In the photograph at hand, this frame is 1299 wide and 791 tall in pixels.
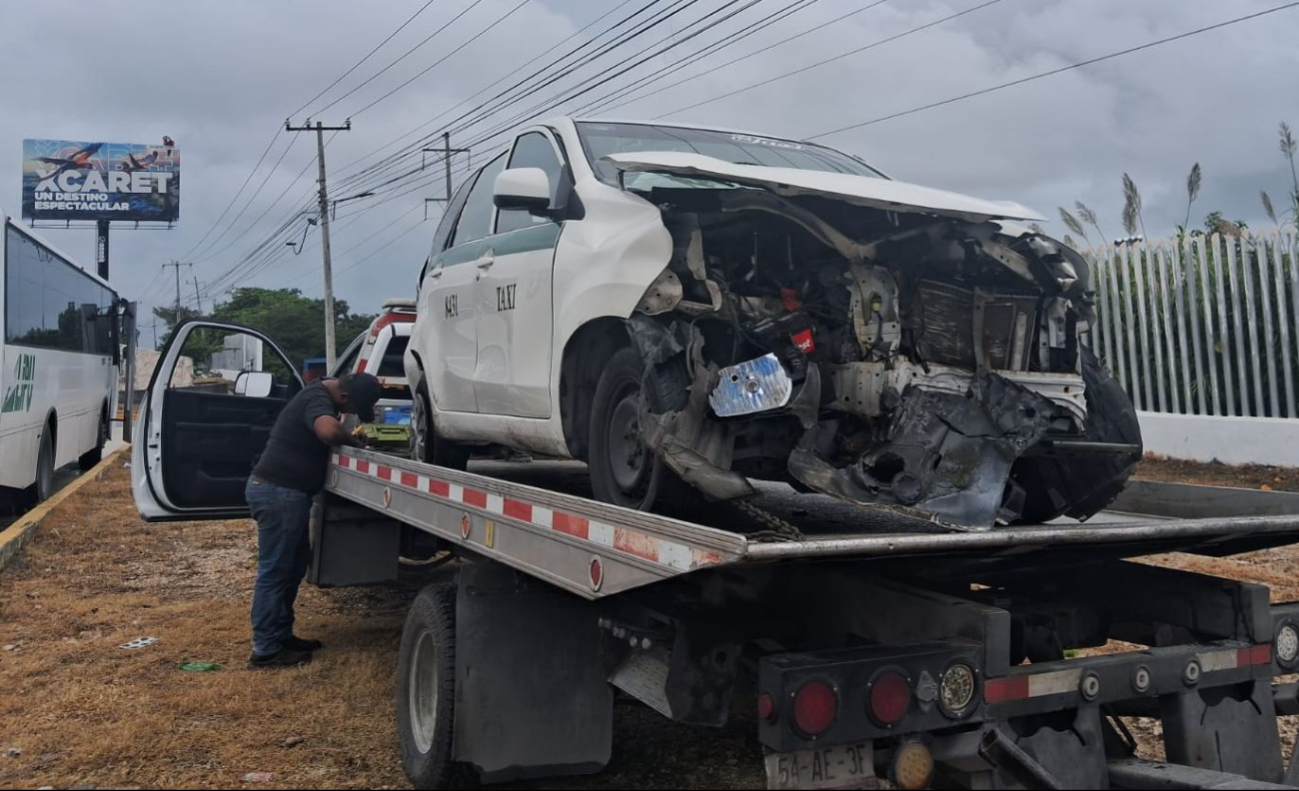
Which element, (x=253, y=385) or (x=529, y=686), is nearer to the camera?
(x=529, y=686)

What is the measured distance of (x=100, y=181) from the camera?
172 feet

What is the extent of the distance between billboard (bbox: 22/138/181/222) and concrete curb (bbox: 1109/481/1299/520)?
53.9 metres

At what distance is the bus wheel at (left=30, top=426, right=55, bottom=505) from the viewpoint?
12477 millimetres

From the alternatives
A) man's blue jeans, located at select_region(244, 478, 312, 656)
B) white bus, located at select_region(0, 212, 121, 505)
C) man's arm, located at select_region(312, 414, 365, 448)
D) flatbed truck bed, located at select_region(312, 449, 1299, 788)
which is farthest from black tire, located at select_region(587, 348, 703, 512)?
white bus, located at select_region(0, 212, 121, 505)

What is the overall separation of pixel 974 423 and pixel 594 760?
1.82m

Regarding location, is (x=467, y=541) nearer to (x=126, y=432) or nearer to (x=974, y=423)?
(x=974, y=423)

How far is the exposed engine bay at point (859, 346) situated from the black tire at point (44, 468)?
10.8m

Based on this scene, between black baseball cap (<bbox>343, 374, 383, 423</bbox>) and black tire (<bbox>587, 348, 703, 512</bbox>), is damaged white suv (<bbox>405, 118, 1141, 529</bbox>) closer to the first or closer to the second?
black tire (<bbox>587, 348, 703, 512</bbox>)

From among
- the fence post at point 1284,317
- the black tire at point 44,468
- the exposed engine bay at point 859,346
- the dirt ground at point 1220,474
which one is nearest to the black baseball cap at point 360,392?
the exposed engine bay at point 859,346

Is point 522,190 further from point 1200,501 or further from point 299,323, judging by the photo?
point 299,323

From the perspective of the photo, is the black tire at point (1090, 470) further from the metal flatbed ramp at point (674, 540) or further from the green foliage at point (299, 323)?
the green foliage at point (299, 323)

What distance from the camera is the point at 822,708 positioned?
2754 mm

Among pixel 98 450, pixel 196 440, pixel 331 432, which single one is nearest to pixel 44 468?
pixel 98 450

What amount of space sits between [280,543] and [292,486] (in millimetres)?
326
